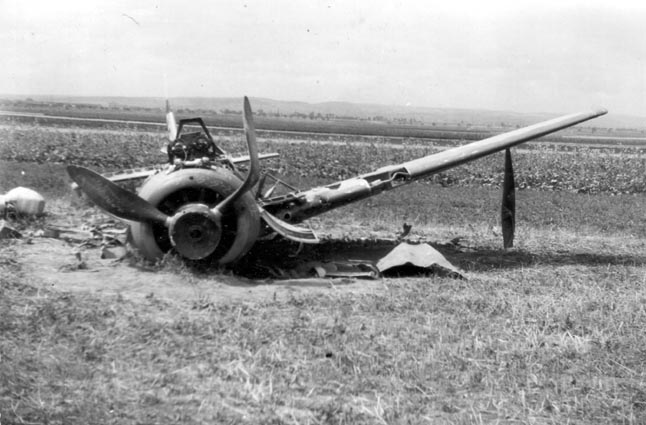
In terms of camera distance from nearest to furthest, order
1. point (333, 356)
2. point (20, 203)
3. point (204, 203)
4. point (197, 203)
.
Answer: point (333, 356)
point (197, 203)
point (204, 203)
point (20, 203)

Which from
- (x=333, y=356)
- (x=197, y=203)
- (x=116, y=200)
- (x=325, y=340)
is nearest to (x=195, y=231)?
(x=197, y=203)

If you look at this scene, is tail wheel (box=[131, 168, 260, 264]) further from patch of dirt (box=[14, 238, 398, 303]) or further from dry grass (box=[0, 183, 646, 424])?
dry grass (box=[0, 183, 646, 424])

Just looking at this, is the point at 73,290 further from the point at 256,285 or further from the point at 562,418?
the point at 562,418

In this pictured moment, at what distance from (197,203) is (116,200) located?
0.93 metres

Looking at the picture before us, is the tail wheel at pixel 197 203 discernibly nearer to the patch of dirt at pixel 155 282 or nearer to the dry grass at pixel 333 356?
the patch of dirt at pixel 155 282

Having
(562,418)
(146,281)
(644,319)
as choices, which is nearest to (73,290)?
(146,281)

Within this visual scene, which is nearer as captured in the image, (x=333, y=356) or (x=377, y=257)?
(x=333, y=356)

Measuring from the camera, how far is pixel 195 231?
331 inches

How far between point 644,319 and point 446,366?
8.59 ft

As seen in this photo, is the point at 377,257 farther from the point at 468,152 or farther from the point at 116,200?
the point at 116,200

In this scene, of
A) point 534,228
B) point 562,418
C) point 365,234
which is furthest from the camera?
point 534,228

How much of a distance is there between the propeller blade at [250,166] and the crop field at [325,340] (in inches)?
31.1

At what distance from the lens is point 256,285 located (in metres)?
8.27

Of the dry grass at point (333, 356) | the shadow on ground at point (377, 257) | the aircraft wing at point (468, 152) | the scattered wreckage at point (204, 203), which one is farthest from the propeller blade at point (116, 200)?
the aircraft wing at point (468, 152)
